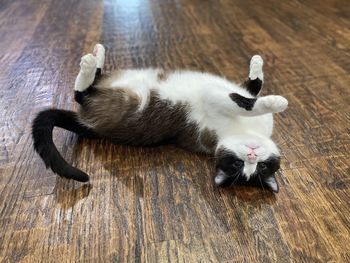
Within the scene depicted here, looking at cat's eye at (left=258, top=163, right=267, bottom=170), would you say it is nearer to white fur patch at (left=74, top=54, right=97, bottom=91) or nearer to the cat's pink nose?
the cat's pink nose

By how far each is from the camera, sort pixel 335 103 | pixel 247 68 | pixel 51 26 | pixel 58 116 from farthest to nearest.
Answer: pixel 51 26 → pixel 247 68 → pixel 335 103 → pixel 58 116

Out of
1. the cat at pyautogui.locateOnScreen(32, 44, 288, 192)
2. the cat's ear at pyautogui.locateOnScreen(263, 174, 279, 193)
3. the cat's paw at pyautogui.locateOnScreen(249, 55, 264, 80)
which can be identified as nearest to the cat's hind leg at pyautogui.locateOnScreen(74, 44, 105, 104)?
the cat at pyautogui.locateOnScreen(32, 44, 288, 192)

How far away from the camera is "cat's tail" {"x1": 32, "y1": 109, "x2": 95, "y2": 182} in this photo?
126cm

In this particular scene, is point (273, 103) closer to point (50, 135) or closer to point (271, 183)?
point (271, 183)

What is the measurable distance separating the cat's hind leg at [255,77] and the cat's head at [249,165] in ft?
1.17

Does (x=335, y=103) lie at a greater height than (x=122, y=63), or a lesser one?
greater

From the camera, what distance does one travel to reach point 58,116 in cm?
146

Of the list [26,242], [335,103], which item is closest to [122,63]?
[335,103]

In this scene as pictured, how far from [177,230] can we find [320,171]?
1.79ft

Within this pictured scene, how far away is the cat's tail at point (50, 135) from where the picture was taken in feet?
4.13

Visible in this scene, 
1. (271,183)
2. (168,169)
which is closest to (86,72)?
(168,169)

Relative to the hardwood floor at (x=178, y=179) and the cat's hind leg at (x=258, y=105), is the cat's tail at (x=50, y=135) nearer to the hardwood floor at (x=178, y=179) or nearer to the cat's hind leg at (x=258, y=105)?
the hardwood floor at (x=178, y=179)

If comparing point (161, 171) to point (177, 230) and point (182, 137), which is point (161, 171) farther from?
point (177, 230)

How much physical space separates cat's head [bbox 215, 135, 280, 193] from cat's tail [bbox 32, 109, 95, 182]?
0.45 metres
